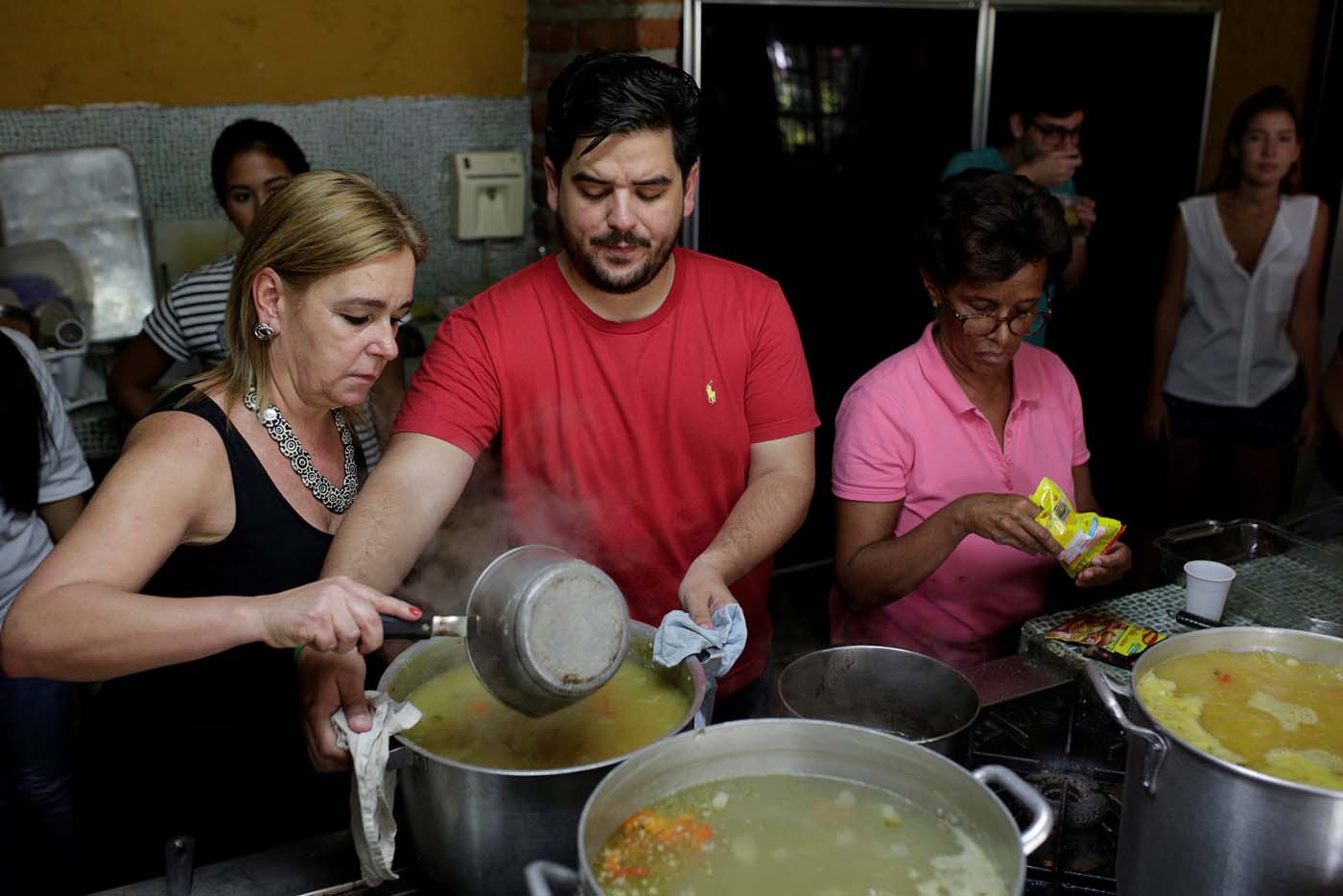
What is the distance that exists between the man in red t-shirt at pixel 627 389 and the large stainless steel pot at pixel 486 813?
0.62 metres

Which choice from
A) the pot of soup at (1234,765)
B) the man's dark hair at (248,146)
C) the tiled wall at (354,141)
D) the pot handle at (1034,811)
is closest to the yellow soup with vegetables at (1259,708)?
the pot of soup at (1234,765)

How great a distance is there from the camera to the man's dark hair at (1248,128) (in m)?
4.12

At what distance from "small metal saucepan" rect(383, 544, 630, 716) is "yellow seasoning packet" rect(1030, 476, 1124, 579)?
946mm

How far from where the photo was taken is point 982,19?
13.9ft

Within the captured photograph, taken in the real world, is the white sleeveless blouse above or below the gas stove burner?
above

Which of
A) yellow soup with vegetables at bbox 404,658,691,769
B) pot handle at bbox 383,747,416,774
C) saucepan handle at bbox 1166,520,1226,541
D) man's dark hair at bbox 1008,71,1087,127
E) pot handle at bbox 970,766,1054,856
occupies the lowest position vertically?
yellow soup with vegetables at bbox 404,658,691,769

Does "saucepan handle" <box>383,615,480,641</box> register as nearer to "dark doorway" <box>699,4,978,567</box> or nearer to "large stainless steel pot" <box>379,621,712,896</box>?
"large stainless steel pot" <box>379,621,712,896</box>

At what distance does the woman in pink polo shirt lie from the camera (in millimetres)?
2275

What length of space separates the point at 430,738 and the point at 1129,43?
14.4ft

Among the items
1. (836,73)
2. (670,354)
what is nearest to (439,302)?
(836,73)

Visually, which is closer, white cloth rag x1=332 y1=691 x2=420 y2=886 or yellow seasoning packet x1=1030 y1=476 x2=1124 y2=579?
white cloth rag x1=332 y1=691 x2=420 y2=886

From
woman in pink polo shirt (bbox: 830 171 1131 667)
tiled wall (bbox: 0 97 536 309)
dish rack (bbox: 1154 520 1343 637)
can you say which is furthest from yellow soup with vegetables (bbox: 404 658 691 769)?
tiled wall (bbox: 0 97 536 309)

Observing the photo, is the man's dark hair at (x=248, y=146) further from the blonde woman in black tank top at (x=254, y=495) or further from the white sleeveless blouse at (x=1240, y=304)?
the white sleeveless blouse at (x=1240, y=304)

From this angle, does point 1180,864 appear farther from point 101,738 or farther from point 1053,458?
point 101,738
